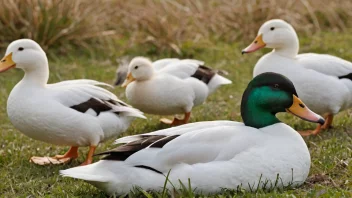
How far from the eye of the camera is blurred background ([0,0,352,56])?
34.3 ft

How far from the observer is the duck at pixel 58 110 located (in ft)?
18.8

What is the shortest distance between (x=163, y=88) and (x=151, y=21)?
402cm

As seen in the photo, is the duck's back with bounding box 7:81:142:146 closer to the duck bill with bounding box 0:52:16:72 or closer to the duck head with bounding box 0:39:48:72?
the duck head with bounding box 0:39:48:72

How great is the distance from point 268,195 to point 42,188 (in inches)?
72.6

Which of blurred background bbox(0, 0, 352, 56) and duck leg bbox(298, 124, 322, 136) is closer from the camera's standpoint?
duck leg bbox(298, 124, 322, 136)

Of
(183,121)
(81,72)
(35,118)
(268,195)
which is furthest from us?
(81,72)

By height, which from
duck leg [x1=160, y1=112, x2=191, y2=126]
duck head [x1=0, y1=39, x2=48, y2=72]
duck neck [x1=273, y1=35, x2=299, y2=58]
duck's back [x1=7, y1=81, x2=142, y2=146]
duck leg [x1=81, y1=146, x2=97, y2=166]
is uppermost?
duck neck [x1=273, y1=35, x2=299, y2=58]

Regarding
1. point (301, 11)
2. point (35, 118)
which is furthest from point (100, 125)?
point (301, 11)

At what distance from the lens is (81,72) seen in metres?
9.87

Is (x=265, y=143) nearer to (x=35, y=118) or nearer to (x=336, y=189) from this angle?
(x=336, y=189)

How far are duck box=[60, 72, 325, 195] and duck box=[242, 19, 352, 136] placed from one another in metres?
1.91

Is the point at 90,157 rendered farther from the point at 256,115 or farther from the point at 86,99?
the point at 256,115

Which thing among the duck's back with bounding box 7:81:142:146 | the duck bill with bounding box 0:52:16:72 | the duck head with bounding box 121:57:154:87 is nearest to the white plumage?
the duck's back with bounding box 7:81:142:146

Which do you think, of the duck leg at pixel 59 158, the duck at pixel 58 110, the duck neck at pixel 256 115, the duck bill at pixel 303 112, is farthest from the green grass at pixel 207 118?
the duck neck at pixel 256 115
